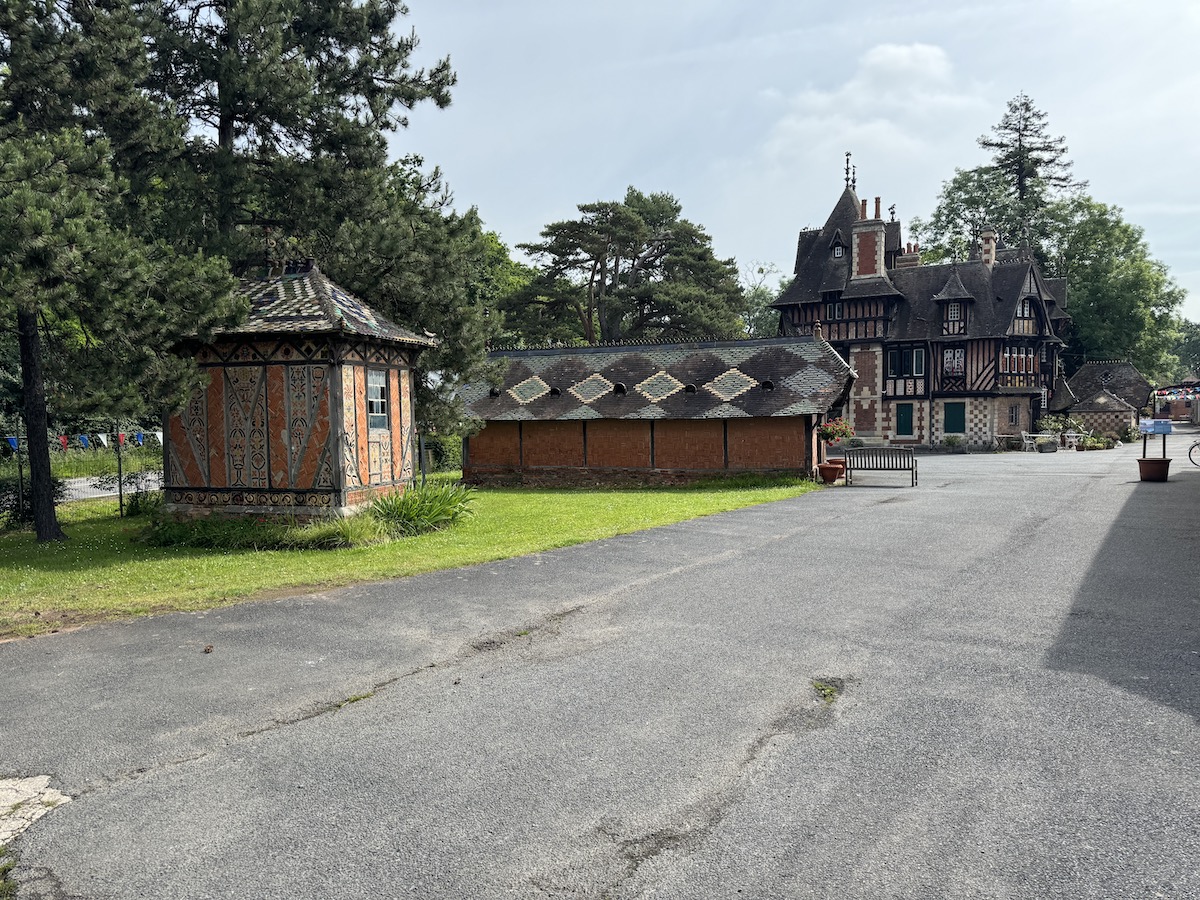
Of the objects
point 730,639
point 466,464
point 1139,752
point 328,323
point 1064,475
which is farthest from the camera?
point 466,464

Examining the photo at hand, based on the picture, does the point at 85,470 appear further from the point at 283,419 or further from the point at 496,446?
the point at 283,419

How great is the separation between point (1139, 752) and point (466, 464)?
77.1 feet

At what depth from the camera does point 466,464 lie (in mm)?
27172

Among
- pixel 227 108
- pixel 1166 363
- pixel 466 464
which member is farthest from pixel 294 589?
pixel 1166 363

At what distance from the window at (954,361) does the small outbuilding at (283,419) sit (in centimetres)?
3495

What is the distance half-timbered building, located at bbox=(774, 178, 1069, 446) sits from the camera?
41844 mm

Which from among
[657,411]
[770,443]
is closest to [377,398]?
[657,411]

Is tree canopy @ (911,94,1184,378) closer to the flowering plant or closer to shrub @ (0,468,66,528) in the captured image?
the flowering plant

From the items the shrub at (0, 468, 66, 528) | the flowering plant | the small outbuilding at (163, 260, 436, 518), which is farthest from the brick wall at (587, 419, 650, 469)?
the shrub at (0, 468, 66, 528)

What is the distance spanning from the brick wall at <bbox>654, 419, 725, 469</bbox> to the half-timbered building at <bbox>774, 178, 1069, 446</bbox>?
18.8 meters

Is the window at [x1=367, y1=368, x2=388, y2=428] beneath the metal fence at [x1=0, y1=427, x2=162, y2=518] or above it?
above

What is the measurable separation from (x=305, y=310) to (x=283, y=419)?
6.63ft

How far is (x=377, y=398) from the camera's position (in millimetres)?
15531

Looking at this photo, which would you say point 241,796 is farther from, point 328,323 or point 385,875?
point 328,323
